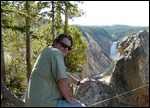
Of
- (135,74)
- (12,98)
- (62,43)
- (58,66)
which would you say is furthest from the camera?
(135,74)

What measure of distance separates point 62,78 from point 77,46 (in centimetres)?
2871

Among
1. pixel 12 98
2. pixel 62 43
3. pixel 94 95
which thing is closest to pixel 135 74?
pixel 94 95

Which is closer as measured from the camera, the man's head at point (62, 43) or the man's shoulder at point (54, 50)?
the man's shoulder at point (54, 50)

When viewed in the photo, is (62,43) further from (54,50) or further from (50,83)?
(50,83)

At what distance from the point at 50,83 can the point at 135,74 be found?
10.8 m

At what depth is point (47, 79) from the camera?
334cm

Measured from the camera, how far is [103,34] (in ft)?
590

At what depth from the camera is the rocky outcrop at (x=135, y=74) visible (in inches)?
533

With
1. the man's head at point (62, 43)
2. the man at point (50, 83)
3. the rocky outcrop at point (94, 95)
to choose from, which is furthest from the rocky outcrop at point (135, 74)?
the man at point (50, 83)

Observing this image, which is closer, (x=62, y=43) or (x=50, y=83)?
(x=50, y=83)

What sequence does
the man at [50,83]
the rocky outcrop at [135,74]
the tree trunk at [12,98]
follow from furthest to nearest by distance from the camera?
1. the rocky outcrop at [135,74]
2. the tree trunk at [12,98]
3. the man at [50,83]

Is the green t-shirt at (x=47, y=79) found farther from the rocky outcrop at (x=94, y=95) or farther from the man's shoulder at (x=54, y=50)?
the rocky outcrop at (x=94, y=95)

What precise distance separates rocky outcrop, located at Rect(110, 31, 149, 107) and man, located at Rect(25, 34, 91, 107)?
1028 centimetres

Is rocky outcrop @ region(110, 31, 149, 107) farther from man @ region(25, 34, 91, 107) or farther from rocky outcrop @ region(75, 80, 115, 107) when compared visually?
man @ region(25, 34, 91, 107)
